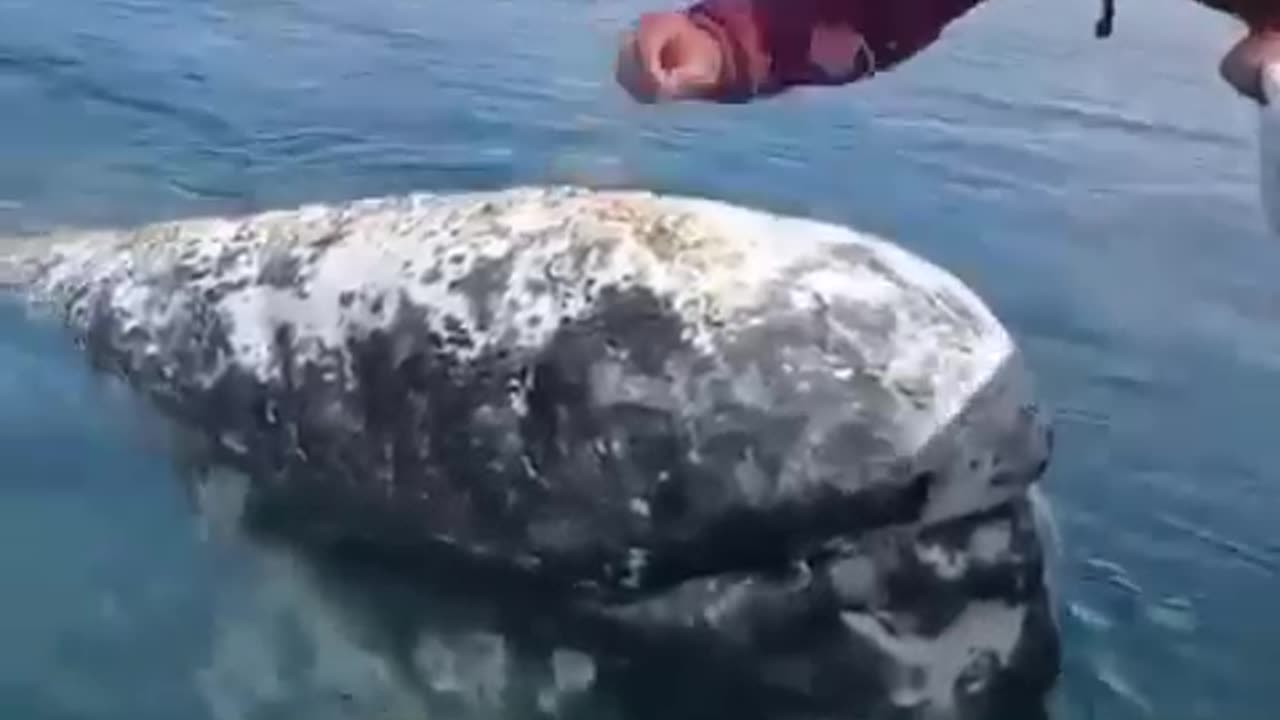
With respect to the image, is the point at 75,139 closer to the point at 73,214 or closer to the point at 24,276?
the point at 73,214

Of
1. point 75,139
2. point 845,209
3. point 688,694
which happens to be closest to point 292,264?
point 688,694

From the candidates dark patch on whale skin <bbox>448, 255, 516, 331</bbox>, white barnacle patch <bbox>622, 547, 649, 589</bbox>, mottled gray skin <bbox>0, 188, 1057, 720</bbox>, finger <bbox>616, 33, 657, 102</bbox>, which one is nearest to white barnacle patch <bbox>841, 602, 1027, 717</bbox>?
mottled gray skin <bbox>0, 188, 1057, 720</bbox>

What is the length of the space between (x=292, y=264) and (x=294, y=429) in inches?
10.6

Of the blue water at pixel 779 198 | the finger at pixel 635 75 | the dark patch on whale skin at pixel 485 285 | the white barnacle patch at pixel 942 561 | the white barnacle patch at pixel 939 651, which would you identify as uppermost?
the finger at pixel 635 75

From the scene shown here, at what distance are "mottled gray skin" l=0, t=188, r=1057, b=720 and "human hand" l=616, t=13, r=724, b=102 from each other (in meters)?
0.37

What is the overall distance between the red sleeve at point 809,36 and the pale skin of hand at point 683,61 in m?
0.04

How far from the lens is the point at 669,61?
3.86 meters

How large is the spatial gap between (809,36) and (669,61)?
0.29 meters

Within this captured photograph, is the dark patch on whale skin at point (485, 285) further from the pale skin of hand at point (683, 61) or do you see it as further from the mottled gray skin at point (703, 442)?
the pale skin of hand at point (683, 61)

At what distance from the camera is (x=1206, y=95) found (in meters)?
6.86

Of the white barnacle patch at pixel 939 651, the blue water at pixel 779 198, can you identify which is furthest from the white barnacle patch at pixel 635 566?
the blue water at pixel 779 198

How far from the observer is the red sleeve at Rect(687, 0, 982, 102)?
156 inches

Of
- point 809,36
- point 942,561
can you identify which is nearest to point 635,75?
point 809,36

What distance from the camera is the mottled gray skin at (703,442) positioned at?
10.2ft
